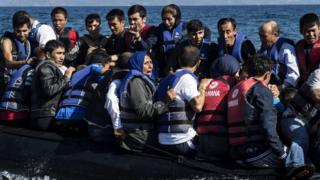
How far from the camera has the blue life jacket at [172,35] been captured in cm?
854

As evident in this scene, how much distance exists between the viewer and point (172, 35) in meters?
8.56

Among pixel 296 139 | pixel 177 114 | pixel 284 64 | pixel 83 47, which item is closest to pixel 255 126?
pixel 296 139

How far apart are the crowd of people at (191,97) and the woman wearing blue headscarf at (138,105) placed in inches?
0.4

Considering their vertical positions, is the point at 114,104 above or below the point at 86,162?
above

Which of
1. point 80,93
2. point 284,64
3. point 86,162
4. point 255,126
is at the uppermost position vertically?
point 284,64

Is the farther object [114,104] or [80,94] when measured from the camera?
[80,94]

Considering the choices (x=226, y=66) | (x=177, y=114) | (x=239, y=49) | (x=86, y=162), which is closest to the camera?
(x=177, y=114)

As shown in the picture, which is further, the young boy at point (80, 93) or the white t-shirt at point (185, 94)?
the young boy at point (80, 93)

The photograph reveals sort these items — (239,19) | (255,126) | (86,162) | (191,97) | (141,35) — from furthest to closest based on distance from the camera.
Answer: (239,19) → (141,35) → (86,162) → (191,97) → (255,126)

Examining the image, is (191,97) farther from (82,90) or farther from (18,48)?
(18,48)

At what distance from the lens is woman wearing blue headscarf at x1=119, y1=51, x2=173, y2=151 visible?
6.24 m

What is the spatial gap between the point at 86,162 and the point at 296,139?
2243 millimetres

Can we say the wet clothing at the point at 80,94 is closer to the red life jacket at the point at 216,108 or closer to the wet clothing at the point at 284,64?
the red life jacket at the point at 216,108

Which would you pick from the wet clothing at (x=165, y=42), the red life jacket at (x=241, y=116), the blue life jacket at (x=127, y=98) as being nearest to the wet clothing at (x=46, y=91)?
the blue life jacket at (x=127, y=98)
